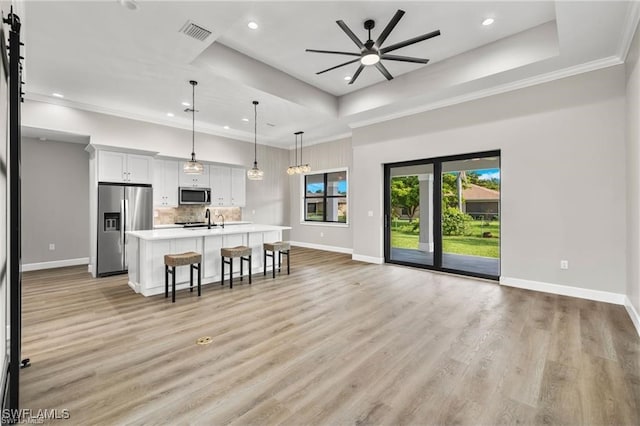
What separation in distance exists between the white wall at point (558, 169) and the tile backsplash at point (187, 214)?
18.1 ft

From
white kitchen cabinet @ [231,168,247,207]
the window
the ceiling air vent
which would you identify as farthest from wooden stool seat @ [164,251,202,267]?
the window

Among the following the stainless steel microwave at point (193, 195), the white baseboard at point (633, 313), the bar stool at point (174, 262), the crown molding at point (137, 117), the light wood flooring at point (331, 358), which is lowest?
the light wood flooring at point (331, 358)

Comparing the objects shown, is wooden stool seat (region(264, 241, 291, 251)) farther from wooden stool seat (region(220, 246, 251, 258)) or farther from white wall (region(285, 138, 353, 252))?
white wall (region(285, 138, 353, 252))

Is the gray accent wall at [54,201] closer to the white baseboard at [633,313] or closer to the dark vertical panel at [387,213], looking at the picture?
the dark vertical panel at [387,213]

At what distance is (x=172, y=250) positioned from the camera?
14.4 feet

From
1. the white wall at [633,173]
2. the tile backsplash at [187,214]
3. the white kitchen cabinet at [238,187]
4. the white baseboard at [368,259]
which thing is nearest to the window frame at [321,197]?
the white baseboard at [368,259]

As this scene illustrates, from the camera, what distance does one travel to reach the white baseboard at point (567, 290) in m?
3.83

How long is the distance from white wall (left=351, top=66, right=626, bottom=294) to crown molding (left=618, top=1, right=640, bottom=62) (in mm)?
328

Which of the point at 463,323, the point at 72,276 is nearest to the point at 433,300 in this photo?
the point at 463,323

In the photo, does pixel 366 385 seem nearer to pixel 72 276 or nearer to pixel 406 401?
pixel 406 401

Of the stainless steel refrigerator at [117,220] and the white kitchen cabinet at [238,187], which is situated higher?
the white kitchen cabinet at [238,187]

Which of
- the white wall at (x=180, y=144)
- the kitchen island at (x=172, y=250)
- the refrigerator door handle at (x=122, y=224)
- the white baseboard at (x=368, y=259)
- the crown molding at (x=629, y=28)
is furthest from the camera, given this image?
the white baseboard at (x=368, y=259)

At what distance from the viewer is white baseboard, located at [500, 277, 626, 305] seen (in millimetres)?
3828

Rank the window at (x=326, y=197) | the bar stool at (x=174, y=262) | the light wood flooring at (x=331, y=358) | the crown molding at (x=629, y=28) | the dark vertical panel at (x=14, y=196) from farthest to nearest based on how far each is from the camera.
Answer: the window at (x=326, y=197) → the bar stool at (x=174, y=262) → the crown molding at (x=629, y=28) → the light wood flooring at (x=331, y=358) → the dark vertical panel at (x=14, y=196)
